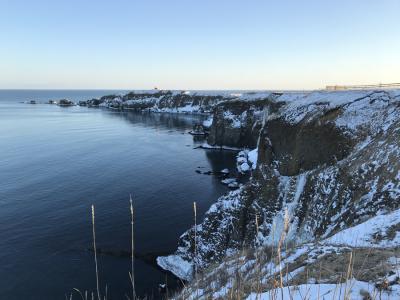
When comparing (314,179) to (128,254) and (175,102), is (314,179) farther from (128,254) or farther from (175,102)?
(175,102)

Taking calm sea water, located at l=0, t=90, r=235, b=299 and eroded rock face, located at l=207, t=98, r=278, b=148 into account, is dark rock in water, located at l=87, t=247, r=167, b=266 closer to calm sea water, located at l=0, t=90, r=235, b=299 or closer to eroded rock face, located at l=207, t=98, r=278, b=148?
calm sea water, located at l=0, t=90, r=235, b=299

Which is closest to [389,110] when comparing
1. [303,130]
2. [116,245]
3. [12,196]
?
[303,130]

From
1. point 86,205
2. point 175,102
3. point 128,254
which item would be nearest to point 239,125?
point 86,205

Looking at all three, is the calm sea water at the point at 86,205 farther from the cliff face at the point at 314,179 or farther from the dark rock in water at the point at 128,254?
the cliff face at the point at 314,179

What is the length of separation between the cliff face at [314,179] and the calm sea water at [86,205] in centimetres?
539

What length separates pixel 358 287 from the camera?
6371 millimetres

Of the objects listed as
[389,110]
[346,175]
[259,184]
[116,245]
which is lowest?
[116,245]

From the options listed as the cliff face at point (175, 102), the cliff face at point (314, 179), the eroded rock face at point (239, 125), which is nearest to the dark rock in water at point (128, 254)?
the cliff face at point (314, 179)

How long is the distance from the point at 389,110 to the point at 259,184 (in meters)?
12.1

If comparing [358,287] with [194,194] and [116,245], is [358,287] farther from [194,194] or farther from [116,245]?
[194,194]

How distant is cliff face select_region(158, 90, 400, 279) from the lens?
20.7m

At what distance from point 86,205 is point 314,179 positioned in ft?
86.7

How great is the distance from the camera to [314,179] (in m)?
26.0

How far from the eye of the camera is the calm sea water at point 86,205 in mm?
26938
